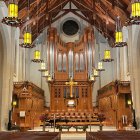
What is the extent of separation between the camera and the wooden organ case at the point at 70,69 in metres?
26.8

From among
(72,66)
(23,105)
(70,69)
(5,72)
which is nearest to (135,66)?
(5,72)

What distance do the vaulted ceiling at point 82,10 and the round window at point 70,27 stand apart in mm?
948

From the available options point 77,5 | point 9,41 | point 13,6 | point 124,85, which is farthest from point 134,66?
point 77,5

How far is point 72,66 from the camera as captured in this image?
27156 mm

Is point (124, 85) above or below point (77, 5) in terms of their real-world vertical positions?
below

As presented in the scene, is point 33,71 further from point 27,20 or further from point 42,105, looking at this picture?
point 27,20

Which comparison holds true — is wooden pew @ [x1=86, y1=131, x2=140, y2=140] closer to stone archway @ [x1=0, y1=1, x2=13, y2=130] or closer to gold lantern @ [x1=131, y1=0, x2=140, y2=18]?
gold lantern @ [x1=131, y1=0, x2=140, y2=18]

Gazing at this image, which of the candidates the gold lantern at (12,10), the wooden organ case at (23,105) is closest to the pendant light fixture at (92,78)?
the wooden organ case at (23,105)

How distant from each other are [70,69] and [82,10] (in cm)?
550

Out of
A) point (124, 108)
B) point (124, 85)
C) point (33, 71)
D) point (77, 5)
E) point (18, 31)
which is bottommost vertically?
point (124, 108)

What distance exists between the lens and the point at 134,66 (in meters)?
17.2

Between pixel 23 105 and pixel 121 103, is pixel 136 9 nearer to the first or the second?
pixel 121 103

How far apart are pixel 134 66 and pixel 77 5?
36.9ft

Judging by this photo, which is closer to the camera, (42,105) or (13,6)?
Result: (13,6)
